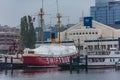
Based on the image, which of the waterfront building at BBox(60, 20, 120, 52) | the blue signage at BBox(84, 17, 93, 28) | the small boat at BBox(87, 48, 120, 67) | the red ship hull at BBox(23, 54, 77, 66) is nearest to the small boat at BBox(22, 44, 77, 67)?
the red ship hull at BBox(23, 54, 77, 66)

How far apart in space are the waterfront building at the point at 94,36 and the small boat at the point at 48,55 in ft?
115

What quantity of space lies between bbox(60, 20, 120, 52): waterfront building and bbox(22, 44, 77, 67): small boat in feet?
115

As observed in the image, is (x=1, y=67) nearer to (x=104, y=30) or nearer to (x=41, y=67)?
(x=41, y=67)

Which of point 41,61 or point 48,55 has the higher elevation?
point 48,55

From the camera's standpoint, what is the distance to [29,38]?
475 feet

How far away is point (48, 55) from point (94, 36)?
1931 inches

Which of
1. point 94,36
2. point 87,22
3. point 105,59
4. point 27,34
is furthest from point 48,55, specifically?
point 94,36

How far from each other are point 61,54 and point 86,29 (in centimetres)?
4679

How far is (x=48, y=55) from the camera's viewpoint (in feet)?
393

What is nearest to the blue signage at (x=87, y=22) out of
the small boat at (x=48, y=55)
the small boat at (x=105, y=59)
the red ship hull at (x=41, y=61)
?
the small boat at (x=48, y=55)

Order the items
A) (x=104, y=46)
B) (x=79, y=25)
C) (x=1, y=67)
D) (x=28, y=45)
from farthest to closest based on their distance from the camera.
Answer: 1. (x=79, y=25)
2. (x=104, y=46)
3. (x=28, y=45)
4. (x=1, y=67)

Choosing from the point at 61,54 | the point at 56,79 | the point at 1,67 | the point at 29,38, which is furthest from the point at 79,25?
the point at 56,79

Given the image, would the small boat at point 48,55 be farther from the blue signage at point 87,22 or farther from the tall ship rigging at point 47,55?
the blue signage at point 87,22

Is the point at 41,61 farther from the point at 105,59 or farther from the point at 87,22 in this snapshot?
the point at 87,22
